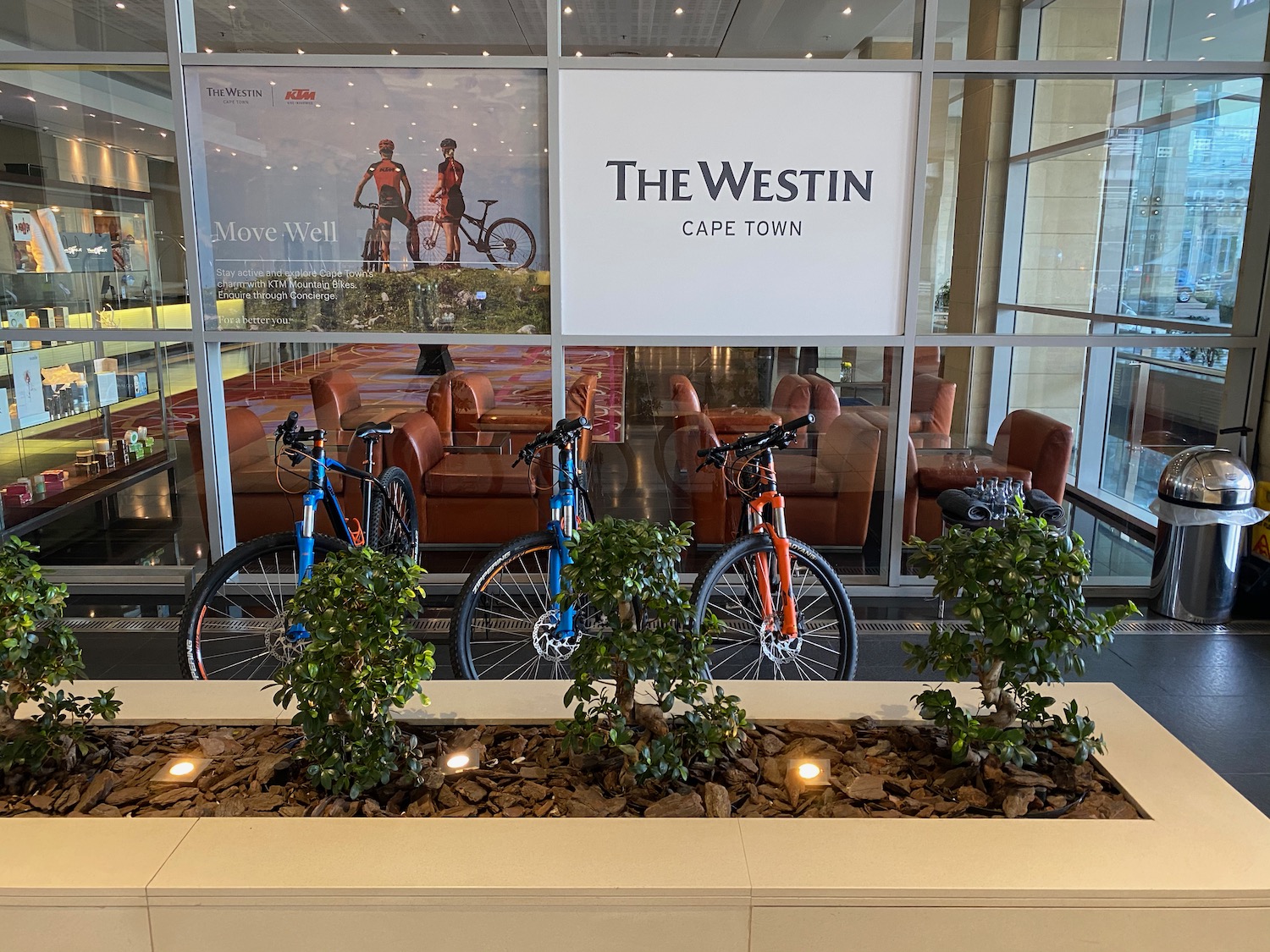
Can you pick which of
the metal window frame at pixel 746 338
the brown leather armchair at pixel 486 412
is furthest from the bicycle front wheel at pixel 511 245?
the brown leather armchair at pixel 486 412

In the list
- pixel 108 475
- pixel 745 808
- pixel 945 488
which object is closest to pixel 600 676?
pixel 745 808

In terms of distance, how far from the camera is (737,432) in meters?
4.79

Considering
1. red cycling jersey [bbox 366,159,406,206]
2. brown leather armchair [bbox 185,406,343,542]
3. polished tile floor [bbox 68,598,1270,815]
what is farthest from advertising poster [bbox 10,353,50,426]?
red cycling jersey [bbox 366,159,406,206]

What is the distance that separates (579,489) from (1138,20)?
342 centimetres

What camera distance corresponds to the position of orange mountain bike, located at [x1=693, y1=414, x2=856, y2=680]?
3557mm

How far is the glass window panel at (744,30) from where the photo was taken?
429 centimetres

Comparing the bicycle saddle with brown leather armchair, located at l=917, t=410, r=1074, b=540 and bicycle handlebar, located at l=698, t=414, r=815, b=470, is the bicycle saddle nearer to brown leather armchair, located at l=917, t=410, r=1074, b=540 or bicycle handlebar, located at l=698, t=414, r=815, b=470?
bicycle handlebar, located at l=698, t=414, r=815, b=470

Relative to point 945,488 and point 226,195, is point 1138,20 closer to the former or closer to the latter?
point 945,488

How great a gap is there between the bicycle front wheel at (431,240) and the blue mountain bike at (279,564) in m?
0.81

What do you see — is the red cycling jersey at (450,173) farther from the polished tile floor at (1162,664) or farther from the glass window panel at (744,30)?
the polished tile floor at (1162,664)

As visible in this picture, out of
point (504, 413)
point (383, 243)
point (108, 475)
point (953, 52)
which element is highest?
point (953, 52)

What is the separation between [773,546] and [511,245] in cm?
194

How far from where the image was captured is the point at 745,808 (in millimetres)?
1982

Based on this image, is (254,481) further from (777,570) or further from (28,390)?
(777,570)
